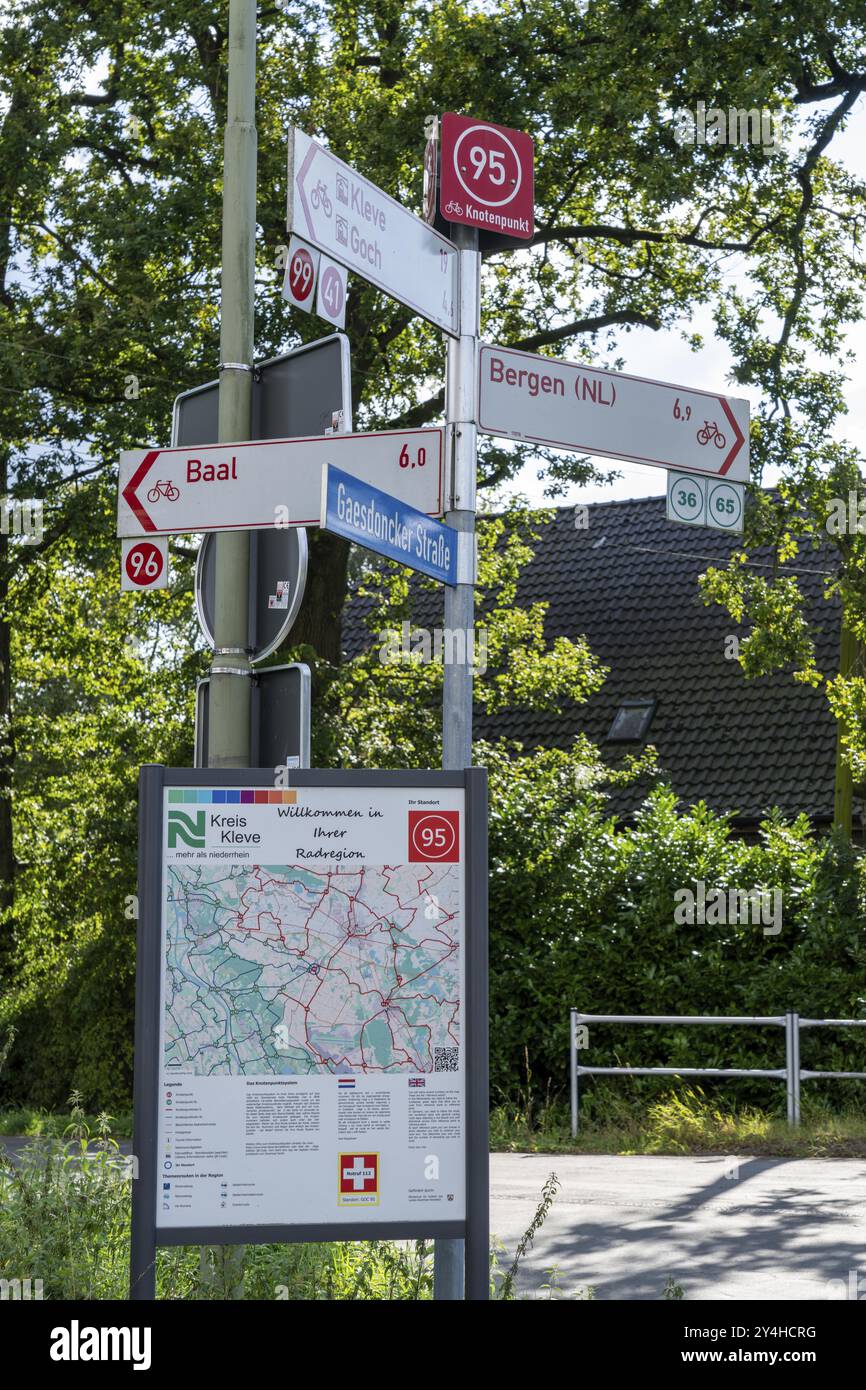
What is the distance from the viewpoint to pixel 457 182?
507cm

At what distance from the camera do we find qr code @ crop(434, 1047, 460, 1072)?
4672 millimetres

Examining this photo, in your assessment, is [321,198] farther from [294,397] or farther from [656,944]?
[656,944]

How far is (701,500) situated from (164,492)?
5.82ft

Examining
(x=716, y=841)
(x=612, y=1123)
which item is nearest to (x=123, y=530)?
(x=612, y=1123)

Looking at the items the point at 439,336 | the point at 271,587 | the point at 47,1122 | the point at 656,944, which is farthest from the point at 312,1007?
the point at 439,336

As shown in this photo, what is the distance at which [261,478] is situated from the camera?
531 cm

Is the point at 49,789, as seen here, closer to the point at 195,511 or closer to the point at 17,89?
the point at 17,89

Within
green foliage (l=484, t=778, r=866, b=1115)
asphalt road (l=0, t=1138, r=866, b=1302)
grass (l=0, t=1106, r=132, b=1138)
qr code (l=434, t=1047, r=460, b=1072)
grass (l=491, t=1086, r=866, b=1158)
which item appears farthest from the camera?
grass (l=0, t=1106, r=132, b=1138)

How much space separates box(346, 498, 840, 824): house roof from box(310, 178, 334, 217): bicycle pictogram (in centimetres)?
1409

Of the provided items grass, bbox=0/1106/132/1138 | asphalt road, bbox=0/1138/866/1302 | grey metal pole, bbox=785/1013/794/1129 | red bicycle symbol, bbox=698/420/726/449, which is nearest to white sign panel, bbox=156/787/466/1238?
red bicycle symbol, bbox=698/420/726/449

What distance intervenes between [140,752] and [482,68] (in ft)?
23.1

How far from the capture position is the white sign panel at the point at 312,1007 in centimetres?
450

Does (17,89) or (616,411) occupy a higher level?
(17,89)

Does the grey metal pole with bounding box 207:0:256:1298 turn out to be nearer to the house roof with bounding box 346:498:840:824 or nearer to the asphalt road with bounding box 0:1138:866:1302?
the asphalt road with bounding box 0:1138:866:1302
